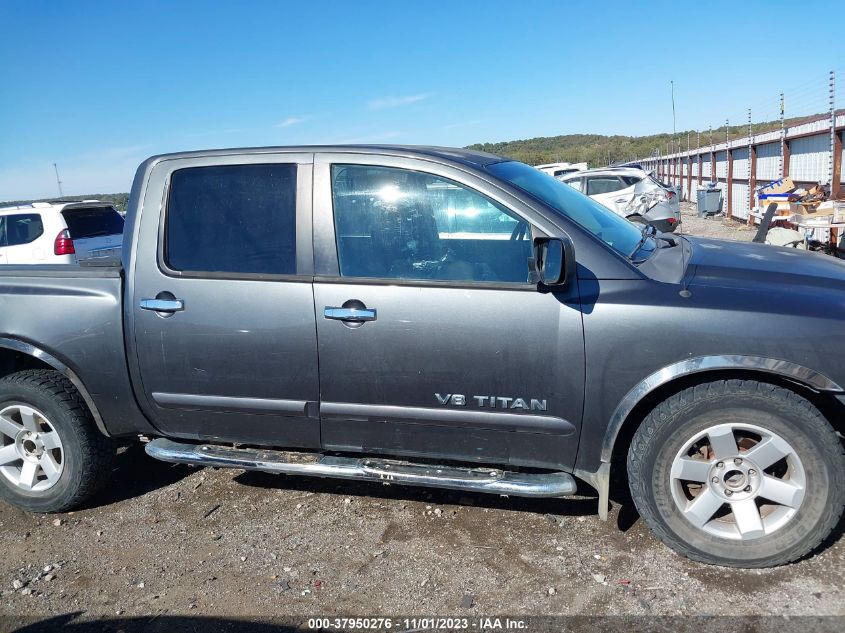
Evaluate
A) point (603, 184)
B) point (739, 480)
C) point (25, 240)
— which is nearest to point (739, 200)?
point (603, 184)

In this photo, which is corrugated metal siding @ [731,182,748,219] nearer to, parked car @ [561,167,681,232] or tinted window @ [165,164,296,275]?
parked car @ [561,167,681,232]

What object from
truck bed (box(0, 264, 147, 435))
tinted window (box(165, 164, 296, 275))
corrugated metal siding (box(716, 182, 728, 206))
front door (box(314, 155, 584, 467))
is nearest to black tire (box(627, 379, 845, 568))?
front door (box(314, 155, 584, 467))

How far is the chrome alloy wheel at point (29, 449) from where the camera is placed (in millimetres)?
3893

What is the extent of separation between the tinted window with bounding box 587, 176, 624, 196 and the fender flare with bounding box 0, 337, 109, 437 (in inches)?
588

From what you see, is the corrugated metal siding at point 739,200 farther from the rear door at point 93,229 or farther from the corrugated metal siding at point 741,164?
the rear door at point 93,229

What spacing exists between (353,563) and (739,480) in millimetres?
1805

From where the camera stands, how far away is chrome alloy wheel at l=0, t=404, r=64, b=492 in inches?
153

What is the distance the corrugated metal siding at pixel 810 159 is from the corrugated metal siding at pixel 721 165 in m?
7.23

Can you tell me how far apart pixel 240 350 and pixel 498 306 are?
1313mm

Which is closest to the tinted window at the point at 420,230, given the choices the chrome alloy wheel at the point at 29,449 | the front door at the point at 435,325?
the front door at the point at 435,325

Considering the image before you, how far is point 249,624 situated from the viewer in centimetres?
287

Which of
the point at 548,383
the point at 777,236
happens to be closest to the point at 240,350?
the point at 548,383

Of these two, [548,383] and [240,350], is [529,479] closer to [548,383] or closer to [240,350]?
[548,383]

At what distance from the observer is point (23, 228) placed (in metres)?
10.6
